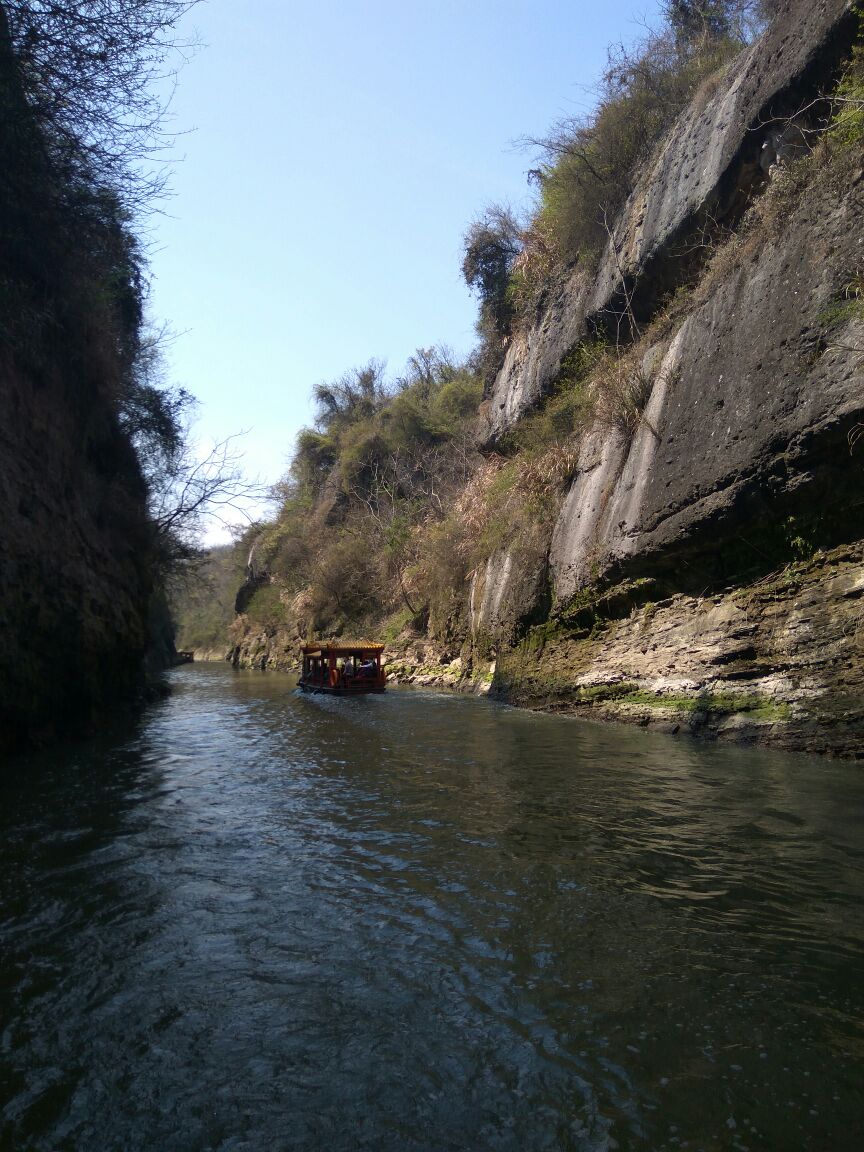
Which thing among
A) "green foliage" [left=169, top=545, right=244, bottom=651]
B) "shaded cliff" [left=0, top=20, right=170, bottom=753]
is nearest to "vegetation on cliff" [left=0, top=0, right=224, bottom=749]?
"shaded cliff" [left=0, top=20, right=170, bottom=753]

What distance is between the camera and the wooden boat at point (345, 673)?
19766mm

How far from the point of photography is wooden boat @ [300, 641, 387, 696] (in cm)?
1977

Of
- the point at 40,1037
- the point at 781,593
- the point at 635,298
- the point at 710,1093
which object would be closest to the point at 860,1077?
the point at 710,1093

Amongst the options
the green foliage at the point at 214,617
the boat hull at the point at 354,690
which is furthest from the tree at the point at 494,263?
the green foliage at the point at 214,617

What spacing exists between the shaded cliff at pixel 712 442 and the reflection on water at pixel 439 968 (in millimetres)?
2732

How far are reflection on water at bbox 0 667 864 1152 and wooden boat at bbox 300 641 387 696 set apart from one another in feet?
39.4

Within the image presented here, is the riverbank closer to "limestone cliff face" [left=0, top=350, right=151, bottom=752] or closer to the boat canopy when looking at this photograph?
the boat canopy

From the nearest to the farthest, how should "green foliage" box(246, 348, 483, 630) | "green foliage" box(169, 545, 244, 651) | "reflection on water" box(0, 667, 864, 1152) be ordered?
"reflection on water" box(0, 667, 864, 1152) → "green foliage" box(246, 348, 483, 630) → "green foliage" box(169, 545, 244, 651)

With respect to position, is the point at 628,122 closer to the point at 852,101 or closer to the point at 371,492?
the point at 852,101

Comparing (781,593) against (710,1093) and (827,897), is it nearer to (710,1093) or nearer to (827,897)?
(827,897)

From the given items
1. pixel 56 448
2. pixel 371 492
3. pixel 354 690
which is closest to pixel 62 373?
pixel 56 448

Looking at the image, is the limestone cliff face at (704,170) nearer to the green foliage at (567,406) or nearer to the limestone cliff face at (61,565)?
the green foliage at (567,406)

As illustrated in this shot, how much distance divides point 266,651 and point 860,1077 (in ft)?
135

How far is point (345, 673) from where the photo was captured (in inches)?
817
